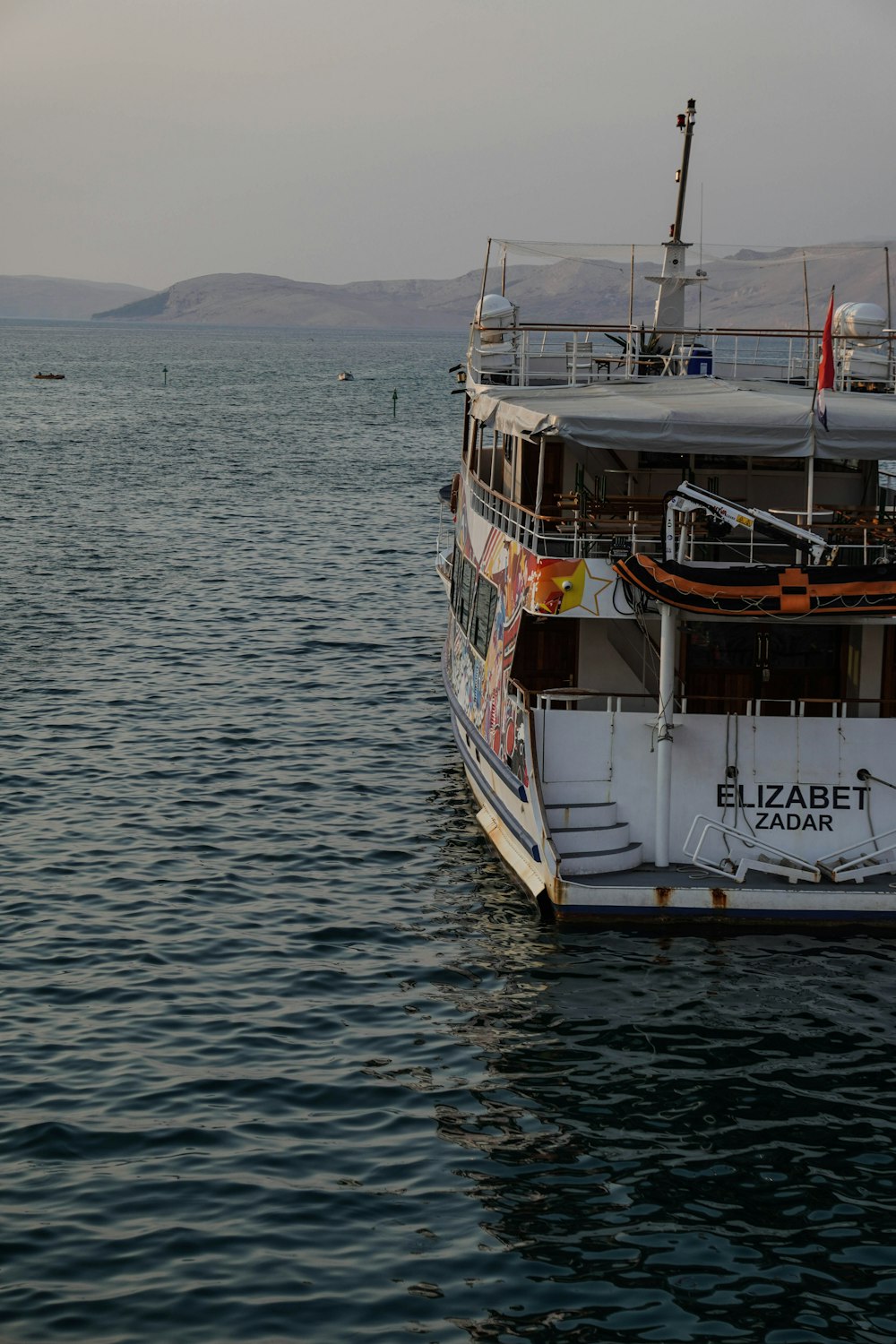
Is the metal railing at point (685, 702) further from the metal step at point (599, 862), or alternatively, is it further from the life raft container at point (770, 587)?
the metal step at point (599, 862)

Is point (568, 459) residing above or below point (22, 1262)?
above

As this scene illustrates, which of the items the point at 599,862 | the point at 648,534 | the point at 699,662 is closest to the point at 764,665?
the point at 699,662

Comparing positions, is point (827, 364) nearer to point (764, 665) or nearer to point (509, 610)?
point (764, 665)

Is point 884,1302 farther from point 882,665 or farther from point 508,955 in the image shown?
point 882,665

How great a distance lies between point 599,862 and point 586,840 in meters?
0.37

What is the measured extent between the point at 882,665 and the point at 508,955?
296 inches

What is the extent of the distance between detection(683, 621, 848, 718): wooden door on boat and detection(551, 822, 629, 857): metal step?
9.25ft

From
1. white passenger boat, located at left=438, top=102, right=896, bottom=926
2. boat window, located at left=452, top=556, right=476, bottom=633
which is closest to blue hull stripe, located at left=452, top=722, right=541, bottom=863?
white passenger boat, located at left=438, top=102, right=896, bottom=926

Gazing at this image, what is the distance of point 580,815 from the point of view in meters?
23.1

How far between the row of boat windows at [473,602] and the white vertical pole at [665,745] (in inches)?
203

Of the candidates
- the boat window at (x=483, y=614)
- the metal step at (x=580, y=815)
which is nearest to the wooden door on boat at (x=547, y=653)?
the boat window at (x=483, y=614)

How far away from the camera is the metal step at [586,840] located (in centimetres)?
2272

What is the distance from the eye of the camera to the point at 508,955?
2220 cm

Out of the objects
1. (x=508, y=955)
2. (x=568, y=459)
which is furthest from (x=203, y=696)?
(x=508, y=955)
